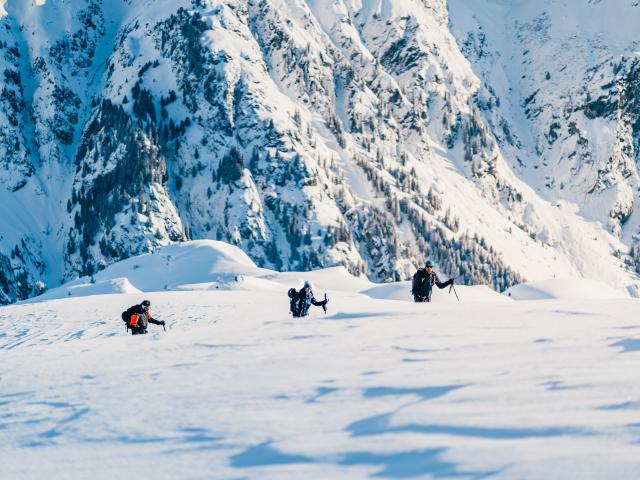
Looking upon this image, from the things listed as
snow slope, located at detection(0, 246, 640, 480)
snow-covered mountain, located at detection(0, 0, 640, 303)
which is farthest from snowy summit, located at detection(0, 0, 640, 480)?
snow-covered mountain, located at detection(0, 0, 640, 303)

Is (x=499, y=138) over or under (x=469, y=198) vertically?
over

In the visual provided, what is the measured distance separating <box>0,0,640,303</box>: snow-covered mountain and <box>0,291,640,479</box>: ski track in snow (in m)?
82.0

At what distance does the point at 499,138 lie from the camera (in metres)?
166

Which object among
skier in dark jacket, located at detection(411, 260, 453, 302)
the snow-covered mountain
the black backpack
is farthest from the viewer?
the snow-covered mountain

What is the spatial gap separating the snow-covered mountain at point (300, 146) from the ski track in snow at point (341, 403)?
269 ft

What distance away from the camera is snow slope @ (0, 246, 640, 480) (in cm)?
573

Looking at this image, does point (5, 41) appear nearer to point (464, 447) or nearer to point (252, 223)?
point (252, 223)

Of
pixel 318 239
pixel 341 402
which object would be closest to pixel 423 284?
pixel 341 402

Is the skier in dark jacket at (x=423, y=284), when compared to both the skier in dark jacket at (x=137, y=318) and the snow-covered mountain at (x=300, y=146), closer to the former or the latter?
the skier in dark jacket at (x=137, y=318)

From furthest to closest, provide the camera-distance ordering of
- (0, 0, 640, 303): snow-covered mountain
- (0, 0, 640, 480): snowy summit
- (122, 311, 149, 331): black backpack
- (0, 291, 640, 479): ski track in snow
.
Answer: (0, 0, 640, 303): snow-covered mountain → (122, 311, 149, 331): black backpack → (0, 0, 640, 480): snowy summit → (0, 291, 640, 479): ski track in snow

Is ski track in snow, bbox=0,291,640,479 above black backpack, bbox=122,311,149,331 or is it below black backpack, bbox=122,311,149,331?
below

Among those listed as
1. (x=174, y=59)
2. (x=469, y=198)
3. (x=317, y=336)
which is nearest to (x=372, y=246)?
(x=469, y=198)

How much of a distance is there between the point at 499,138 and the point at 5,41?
117m

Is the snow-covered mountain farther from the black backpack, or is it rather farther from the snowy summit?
the black backpack
